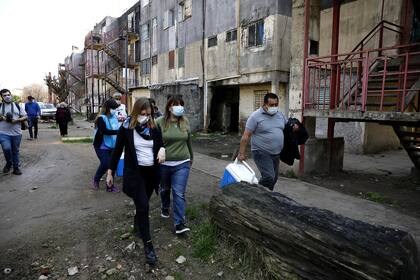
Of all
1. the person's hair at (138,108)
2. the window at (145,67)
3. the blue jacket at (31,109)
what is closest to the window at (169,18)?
the window at (145,67)

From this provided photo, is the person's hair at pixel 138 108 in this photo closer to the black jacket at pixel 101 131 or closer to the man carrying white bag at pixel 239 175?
the man carrying white bag at pixel 239 175

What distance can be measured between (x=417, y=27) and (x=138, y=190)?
9.45 m

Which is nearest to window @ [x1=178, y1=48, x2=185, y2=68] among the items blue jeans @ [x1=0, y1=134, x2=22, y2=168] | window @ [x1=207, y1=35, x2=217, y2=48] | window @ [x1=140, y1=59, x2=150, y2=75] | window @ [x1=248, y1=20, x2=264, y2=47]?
window @ [x1=207, y1=35, x2=217, y2=48]

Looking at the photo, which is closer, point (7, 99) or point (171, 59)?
point (7, 99)

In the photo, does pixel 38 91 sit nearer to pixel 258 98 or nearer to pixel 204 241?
pixel 258 98

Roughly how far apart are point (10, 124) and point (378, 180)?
8.42 metres

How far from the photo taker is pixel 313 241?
9.00 feet

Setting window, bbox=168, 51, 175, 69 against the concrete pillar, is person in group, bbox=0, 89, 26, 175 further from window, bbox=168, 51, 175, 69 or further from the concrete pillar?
window, bbox=168, 51, 175, 69

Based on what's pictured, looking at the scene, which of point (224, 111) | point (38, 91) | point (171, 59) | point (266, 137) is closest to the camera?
point (266, 137)

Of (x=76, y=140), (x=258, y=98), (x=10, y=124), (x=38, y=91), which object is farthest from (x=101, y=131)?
(x=38, y=91)

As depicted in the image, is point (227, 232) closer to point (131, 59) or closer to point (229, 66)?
point (229, 66)

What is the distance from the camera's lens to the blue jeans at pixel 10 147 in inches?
277

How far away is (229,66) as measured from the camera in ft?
53.3

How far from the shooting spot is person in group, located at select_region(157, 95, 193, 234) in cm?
407
